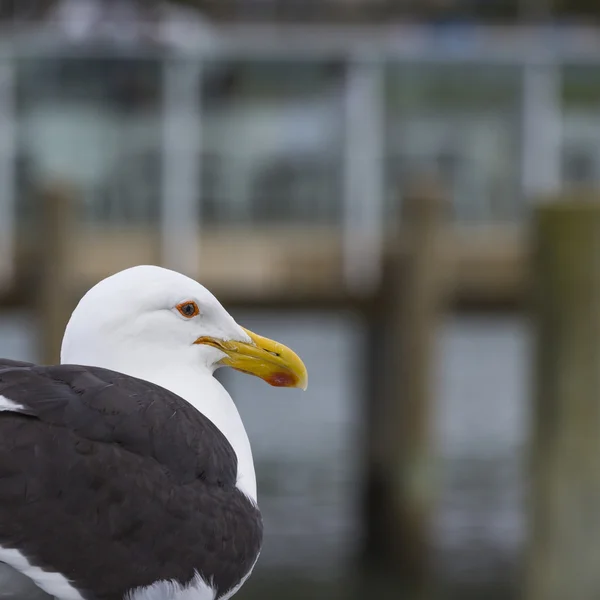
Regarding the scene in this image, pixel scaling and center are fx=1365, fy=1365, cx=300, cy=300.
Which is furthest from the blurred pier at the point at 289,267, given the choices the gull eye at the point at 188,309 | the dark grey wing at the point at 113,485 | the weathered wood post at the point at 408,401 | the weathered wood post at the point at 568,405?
the dark grey wing at the point at 113,485

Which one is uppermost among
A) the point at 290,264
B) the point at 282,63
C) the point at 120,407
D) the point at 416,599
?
the point at 282,63

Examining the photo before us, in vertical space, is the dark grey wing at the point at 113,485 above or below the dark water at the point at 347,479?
above

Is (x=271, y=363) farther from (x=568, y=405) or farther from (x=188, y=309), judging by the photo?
(x=568, y=405)

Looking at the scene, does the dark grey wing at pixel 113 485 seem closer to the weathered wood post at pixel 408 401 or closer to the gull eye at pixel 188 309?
the gull eye at pixel 188 309

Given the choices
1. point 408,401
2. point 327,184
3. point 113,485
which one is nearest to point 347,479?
point 327,184

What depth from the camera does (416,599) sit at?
9422 millimetres

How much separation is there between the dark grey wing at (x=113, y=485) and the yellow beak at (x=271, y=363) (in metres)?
0.29

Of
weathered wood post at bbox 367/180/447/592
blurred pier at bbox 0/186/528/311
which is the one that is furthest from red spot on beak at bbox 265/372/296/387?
weathered wood post at bbox 367/180/447/592

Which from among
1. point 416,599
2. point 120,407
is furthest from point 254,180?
point 120,407

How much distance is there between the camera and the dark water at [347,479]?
32.1 feet

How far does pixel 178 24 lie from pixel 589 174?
4279 millimetres

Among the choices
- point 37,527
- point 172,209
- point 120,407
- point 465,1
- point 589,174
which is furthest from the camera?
point 465,1

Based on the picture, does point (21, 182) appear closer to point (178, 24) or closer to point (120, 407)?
point (178, 24)

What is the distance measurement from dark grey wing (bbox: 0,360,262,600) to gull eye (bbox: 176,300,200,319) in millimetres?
204
